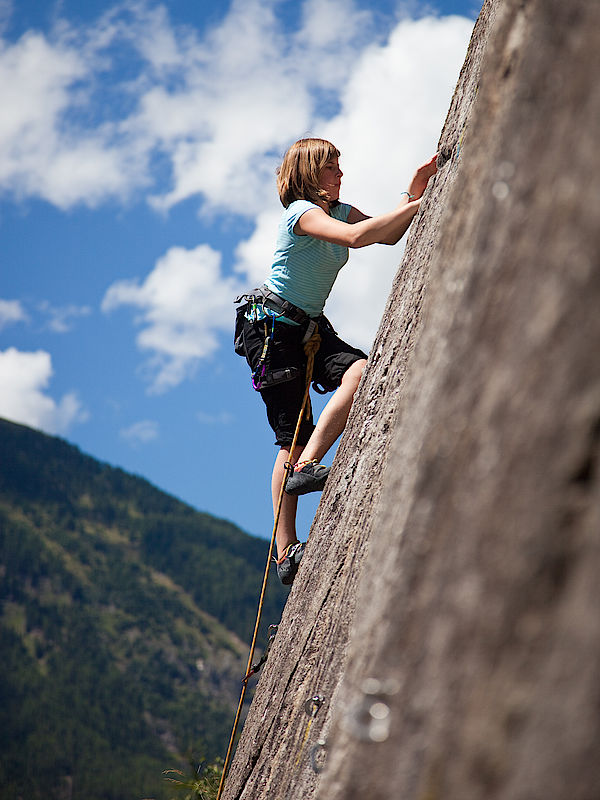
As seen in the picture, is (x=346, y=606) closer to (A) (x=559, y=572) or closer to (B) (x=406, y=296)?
(B) (x=406, y=296)

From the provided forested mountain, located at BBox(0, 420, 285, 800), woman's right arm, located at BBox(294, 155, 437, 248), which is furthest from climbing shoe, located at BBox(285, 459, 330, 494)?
forested mountain, located at BBox(0, 420, 285, 800)

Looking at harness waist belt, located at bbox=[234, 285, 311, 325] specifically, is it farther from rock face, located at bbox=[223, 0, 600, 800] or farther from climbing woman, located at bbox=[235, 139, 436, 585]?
rock face, located at bbox=[223, 0, 600, 800]

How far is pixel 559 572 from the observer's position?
3.37 ft

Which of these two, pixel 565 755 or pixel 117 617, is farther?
pixel 117 617

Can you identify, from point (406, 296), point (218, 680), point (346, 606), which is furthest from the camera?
point (218, 680)

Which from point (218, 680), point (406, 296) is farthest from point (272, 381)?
point (218, 680)

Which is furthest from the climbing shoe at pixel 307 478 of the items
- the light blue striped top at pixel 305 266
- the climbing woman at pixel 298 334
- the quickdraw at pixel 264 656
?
the light blue striped top at pixel 305 266

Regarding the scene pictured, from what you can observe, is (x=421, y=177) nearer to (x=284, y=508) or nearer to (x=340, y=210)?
(x=340, y=210)

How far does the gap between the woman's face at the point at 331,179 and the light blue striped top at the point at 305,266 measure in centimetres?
11

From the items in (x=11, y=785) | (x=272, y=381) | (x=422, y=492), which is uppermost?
(x=272, y=381)

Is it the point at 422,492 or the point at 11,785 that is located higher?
the point at 422,492

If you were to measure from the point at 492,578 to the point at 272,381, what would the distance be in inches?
176

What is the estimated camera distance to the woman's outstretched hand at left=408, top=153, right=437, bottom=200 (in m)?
4.65

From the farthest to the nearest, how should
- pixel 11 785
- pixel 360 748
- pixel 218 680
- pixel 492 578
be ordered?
pixel 218 680, pixel 11 785, pixel 360 748, pixel 492 578
